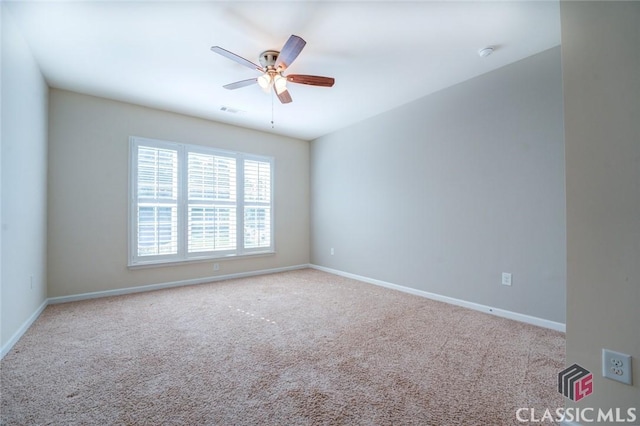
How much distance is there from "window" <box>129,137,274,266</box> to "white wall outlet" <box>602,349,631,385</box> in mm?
4387

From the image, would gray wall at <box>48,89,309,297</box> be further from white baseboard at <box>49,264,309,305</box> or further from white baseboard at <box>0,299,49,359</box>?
white baseboard at <box>0,299,49,359</box>

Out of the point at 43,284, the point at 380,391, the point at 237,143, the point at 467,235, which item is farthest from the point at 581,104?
the point at 43,284

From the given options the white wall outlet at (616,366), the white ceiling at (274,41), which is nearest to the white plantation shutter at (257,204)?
the white ceiling at (274,41)

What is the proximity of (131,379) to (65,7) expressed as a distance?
8.99 ft

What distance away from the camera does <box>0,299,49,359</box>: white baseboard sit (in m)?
2.07

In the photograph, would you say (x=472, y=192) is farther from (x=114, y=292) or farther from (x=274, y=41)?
(x=114, y=292)

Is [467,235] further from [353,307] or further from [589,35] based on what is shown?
[589,35]

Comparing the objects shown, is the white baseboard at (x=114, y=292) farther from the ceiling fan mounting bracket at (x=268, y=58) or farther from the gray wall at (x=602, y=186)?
the gray wall at (x=602, y=186)

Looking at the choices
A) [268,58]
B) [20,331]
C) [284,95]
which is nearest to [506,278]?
[284,95]

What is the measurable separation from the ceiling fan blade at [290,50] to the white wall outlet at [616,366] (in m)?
2.47

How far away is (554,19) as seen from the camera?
213cm

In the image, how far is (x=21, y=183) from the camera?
243 centimetres

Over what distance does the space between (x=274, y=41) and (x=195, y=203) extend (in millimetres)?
2772

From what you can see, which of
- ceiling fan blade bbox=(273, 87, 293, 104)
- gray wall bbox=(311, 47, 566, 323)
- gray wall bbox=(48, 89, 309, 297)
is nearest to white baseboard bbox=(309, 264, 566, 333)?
gray wall bbox=(311, 47, 566, 323)
